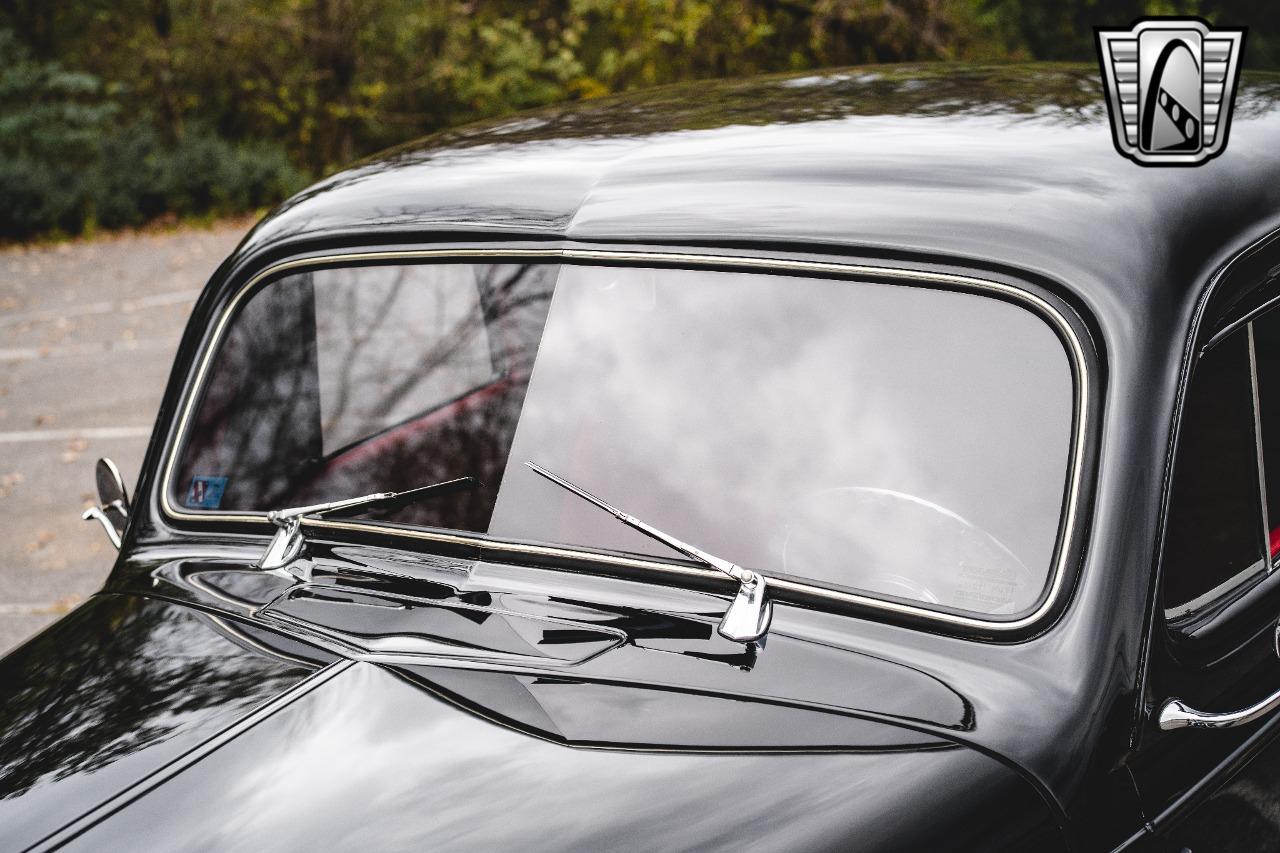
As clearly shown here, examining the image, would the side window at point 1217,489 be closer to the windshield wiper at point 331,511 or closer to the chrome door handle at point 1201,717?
the chrome door handle at point 1201,717

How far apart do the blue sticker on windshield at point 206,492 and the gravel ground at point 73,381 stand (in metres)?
3.40

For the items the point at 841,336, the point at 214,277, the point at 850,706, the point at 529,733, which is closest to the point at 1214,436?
the point at 841,336

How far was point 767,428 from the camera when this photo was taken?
1.96m

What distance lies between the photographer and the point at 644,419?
2.03 metres

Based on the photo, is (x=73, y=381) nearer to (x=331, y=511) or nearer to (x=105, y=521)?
(x=105, y=521)

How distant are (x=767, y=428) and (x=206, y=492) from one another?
1198 mm

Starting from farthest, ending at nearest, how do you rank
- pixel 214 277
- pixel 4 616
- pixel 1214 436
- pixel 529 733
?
pixel 4 616 < pixel 214 277 < pixel 1214 436 < pixel 529 733

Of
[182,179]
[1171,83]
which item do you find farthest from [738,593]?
[182,179]

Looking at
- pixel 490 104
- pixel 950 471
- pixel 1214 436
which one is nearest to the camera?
pixel 950 471

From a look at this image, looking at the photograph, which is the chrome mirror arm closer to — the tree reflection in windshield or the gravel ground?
the tree reflection in windshield

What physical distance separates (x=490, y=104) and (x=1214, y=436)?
52.5 ft

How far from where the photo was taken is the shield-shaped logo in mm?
2186

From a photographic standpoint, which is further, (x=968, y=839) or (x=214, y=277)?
(x=214, y=277)

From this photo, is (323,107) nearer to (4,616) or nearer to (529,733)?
(4,616)
